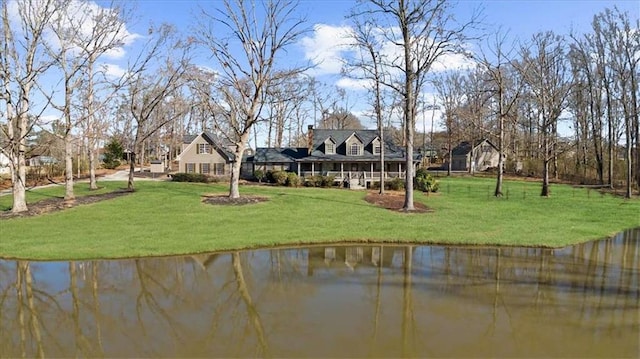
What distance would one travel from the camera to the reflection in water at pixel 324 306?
21.0ft

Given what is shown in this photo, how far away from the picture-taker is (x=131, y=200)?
22.9 metres

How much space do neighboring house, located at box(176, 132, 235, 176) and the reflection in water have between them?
111 ft

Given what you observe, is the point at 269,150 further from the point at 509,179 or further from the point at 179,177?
the point at 509,179

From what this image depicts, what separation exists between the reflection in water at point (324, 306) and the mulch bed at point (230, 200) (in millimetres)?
9781

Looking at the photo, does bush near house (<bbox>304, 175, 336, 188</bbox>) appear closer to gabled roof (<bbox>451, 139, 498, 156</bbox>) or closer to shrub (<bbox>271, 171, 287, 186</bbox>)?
shrub (<bbox>271, 171, 287, 186</bbox>)

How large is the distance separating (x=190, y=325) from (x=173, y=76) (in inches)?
1020

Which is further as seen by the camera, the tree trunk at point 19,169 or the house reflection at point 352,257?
the tree trunk at point 19,169

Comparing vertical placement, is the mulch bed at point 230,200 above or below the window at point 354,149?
below

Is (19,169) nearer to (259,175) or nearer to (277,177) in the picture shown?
(277,177)

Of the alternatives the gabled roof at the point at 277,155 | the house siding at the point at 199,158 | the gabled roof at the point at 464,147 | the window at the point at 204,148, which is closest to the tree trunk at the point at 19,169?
the gabled roof at the point at 277,155

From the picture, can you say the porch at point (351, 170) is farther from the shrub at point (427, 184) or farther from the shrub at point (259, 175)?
the shrub at point (427, 184)

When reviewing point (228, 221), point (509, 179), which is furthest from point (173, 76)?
point (509, 179)

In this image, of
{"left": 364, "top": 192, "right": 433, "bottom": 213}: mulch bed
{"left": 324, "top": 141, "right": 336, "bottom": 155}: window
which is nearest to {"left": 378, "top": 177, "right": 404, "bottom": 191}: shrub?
{"left": 364, "top": 192, "right": 433, "bottom": 213}: mulch bed

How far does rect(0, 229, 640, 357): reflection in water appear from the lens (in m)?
6.41
